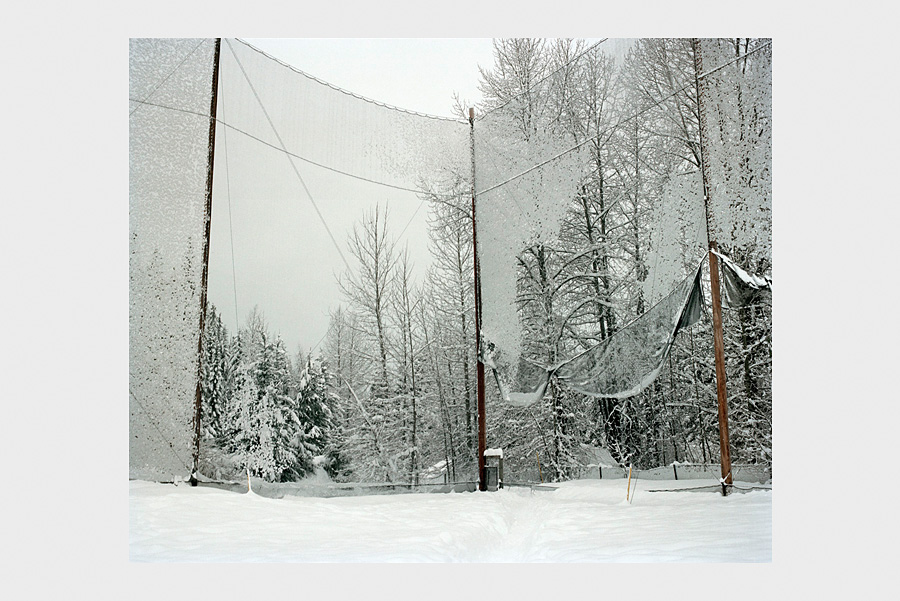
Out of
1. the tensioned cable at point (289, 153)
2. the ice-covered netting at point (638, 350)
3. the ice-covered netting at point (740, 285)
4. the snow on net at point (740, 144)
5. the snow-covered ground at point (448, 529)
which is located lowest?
the snow-covered ground at point (448, 529)

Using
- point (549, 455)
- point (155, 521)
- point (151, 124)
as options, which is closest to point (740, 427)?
point (549, 455)

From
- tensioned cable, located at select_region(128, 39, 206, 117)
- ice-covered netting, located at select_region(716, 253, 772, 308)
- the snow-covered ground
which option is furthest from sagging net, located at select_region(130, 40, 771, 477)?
the snow-covered ground

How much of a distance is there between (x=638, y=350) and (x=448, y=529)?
5.42 feet

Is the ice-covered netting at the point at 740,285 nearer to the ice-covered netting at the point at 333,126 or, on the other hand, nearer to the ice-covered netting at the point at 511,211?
the ice-covered netting at the point at 511,211

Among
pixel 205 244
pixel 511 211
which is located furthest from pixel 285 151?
pixel 511 211

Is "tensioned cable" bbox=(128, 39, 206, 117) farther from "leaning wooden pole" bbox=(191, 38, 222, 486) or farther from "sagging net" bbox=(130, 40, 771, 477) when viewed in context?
"leaning wooden pole" bbox=(191, 38, 222, 486)

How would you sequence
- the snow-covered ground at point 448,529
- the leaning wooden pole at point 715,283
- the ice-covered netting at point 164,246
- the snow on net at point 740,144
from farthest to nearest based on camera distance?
1. the ice-covered netting at point 164,246
2. the leaning wooden pole at point 715,283
3. the snow on net at point 740,144
4. the snow-covered ground at point 448,529

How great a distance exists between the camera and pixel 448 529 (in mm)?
3555

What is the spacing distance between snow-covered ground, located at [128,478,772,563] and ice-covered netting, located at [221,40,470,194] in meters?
2.43

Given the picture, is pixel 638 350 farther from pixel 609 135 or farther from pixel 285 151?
pixel 285 151

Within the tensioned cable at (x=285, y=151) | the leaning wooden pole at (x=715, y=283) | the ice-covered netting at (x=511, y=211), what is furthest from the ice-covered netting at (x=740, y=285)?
the tensioned cable at (x=285, y=151)

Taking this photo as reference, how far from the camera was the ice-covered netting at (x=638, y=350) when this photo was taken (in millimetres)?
4098

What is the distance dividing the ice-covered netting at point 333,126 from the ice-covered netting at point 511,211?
12.5 inches

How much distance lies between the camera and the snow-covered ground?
10.0ft
